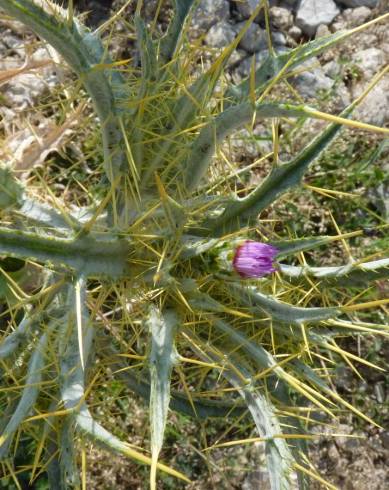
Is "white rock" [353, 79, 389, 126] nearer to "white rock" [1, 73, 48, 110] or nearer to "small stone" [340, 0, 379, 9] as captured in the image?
"small stone" [340, 0, 379, 9]

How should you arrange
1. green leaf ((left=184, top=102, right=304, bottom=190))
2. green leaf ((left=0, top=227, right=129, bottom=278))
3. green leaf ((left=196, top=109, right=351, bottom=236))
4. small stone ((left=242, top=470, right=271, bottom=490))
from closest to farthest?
green leaf ((left=0, top=227, right=129, bottom=278)), green leaf ((left=184, top=102, right=304, bottom=190)), green leaf ((left=196, top=109, right=351, bottom=236)), small stone ((left=242, top=470, right=271, bottom=490))

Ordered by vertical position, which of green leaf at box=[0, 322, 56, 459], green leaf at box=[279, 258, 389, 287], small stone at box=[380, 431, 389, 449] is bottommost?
small stone at box=[380, 431, 389, 449]

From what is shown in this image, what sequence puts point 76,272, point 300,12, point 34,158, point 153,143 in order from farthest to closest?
point 300,12 → point 34,158 → point 153,143 → point 76,272

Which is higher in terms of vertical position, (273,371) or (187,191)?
(187,191)

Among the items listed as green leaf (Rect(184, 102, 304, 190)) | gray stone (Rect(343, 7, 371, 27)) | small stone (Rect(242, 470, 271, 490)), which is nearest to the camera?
green leaf (Rect(184, 102, 304, 190))

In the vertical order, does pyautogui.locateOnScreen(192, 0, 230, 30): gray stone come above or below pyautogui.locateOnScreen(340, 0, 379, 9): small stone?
above

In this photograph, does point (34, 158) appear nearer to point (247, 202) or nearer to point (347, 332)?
point (247, 202)

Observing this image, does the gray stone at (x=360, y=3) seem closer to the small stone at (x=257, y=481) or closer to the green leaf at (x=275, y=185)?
the green leaf at (x=275, y=185)

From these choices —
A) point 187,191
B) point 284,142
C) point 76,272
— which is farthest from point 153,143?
point 284,142

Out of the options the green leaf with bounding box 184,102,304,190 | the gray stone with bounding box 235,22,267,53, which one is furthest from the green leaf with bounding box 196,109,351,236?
the gray stone with bounding box 235,22,267,53
